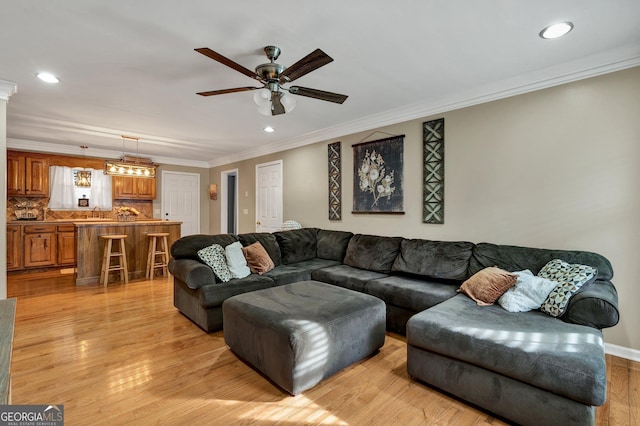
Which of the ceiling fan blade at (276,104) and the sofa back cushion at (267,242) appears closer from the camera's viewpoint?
the ceiling fan blade at (276,104)

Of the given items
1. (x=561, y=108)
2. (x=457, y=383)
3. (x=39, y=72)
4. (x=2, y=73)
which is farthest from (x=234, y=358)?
(x=561, y=108)

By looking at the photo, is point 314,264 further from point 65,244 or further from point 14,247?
point 14,247

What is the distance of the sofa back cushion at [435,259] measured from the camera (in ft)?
10.2

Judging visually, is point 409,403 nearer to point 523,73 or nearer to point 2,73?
point 523,73

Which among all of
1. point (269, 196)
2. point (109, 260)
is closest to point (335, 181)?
point (269, 196)

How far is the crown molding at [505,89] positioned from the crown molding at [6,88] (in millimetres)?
3646

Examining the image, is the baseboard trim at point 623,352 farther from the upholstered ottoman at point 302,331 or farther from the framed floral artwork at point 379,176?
the framed floral artwork at point 379,176

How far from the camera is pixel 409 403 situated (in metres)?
1.99

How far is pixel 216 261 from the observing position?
3.34m

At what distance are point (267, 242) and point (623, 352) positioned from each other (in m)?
3.79

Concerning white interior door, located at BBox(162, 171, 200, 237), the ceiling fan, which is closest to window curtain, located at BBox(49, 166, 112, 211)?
white interior door, located at BBox(162, 171, 200, 237)

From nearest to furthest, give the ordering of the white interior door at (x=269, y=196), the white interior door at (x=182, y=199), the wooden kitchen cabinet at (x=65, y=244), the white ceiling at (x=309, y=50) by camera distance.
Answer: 1. the white ceiling at (x=309, y=50)
2. the white interior door at (x=269, y=196)
3. the wooden kitchen cabinet at (x=65, y=244)
4. the white interior door at (x=182, y=199)

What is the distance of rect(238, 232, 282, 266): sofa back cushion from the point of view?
13.4 ft

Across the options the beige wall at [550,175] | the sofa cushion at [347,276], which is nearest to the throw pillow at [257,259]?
the sofa cushion at [347,276]
